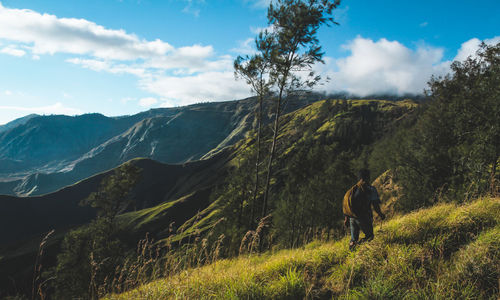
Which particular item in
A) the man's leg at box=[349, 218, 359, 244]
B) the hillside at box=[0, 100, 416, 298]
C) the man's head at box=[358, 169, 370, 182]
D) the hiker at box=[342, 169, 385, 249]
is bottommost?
the hillside at box=[0, 100, 416, 298]

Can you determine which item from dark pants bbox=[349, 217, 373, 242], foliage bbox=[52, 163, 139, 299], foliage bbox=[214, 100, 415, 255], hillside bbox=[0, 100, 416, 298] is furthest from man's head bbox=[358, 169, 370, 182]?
hillside bbox=[0, 100, 416, 298]

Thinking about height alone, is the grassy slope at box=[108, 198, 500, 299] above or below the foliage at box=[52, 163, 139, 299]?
above

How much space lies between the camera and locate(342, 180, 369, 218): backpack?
5.84 m

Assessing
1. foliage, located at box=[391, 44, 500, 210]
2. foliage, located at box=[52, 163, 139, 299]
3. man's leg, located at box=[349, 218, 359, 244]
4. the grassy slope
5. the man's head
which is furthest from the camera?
foliage, located at box=[52, 163, 139, 299]

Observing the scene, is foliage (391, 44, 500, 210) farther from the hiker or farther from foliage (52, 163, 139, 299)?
foliage (52, 163, 139, 299)

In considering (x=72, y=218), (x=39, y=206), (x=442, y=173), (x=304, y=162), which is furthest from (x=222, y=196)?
(x=39, y=206)

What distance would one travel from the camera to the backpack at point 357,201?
230 inches

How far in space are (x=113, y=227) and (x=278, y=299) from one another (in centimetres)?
3494

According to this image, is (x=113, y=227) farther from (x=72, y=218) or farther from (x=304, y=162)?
(x=72, y=218)

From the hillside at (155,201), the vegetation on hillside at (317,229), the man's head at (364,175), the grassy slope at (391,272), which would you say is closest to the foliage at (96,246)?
the vegetation on hillside at (317,229)

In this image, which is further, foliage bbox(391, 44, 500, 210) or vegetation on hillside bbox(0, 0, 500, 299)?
foliage bbox(391, 44, 500, 210)

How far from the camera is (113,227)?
31828mm

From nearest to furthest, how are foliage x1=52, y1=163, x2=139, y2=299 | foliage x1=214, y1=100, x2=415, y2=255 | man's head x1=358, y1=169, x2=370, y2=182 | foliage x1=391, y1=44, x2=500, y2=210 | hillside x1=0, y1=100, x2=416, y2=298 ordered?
man's head x1=358, y1=169, x2=370, y2=182, foliage x1=391, y1=44, x2=500, y2=210, foliage x1=52, y1=163, x2=139, y2=299, foliage x1=214, y1=100, x2=415, y2=255, hillside x1=0, y1=100, x2=416, y2=298

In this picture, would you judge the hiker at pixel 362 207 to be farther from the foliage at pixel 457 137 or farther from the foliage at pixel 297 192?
the foliage at pixel 297 192
